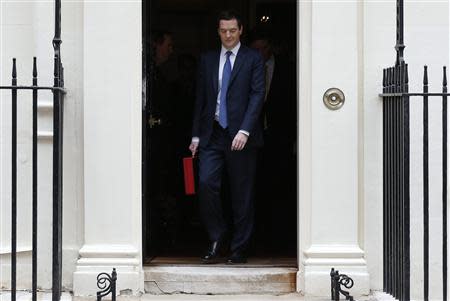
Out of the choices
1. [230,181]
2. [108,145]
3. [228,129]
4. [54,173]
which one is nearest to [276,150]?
[230,181]

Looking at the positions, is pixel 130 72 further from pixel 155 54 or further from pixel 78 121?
pixel 155 54

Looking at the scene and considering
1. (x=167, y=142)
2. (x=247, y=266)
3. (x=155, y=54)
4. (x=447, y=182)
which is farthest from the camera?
(x=167, y=142)

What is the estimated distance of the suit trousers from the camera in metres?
7.91

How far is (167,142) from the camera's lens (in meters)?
9.19

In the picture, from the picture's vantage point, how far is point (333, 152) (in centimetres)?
739

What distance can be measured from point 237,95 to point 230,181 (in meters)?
0.69

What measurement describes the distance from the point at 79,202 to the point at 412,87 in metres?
2.64

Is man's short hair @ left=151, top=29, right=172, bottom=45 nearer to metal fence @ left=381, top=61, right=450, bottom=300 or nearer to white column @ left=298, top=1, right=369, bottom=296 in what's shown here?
white column @ left=298, top=1, right=369, bottom=296

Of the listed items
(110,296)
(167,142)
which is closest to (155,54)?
(167,142)

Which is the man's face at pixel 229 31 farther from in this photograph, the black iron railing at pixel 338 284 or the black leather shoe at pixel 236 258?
the black iron railing at pixel 338 284

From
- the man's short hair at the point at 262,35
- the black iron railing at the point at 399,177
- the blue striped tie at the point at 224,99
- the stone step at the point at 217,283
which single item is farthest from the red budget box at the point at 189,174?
the black iron railing at the point at 399,177

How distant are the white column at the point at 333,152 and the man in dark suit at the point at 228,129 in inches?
25.6

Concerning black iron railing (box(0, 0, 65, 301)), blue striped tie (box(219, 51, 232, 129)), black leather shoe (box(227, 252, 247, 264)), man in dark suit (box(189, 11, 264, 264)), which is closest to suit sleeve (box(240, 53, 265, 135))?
man in dark suit (box(189, 11, 264, 264))

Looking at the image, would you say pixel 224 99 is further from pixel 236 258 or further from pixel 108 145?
pixel 236 258
